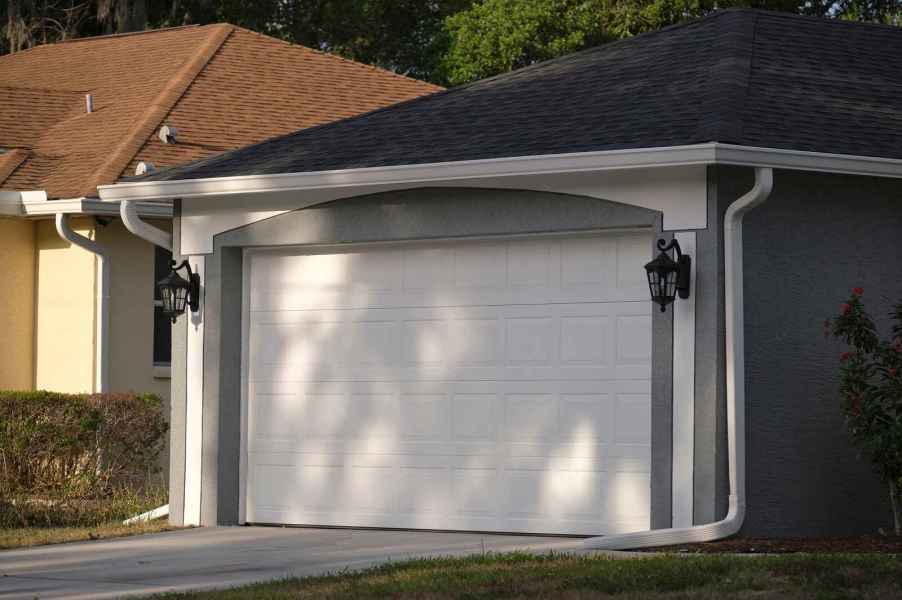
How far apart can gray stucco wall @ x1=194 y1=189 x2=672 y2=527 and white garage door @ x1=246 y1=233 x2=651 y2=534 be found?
20cm

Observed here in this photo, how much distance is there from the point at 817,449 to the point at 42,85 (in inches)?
540

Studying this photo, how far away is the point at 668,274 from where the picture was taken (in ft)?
35.0

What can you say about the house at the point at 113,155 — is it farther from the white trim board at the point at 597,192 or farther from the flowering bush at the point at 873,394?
the flowering bush at the point at 873,394

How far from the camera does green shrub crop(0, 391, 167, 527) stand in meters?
14.3

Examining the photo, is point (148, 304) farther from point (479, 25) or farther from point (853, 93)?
point (479, 25)

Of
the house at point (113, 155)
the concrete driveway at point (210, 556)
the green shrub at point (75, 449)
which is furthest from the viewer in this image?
the house at point (113, 155)

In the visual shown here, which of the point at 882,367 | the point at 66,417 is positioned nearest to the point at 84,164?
the point at 66,417

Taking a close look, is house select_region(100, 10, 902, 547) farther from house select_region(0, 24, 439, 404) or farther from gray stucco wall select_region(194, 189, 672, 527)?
house select_region(0, 24, 439, 404)

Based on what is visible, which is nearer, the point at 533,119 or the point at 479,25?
the point at 533,119

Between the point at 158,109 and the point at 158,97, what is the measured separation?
386 mm

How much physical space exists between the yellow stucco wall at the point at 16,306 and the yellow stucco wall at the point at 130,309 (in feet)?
3.47

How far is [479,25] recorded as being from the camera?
27625 millimetres

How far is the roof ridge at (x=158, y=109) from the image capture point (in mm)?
17000

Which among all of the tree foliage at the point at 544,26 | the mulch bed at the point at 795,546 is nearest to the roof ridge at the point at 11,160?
the mulch bed at the point at 795,546
